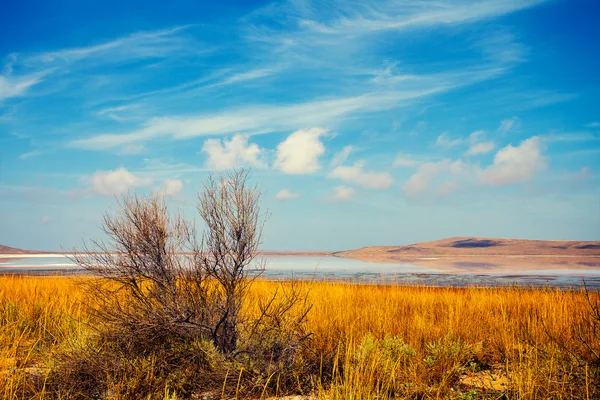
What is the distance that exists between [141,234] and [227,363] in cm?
230

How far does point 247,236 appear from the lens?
6.31 meters

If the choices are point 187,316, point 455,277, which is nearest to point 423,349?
point 187,316

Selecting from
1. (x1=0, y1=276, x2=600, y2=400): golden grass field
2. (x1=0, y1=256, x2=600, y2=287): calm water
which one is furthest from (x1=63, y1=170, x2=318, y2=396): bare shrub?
(x1=0, y1=256, x2=600, y2=287): calm water

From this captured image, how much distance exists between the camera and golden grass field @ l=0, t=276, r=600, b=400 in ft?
16.7

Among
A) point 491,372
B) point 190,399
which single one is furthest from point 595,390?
point 190,399

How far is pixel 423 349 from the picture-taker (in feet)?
23.3

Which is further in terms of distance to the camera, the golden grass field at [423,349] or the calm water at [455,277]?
the calm water at [455,277]

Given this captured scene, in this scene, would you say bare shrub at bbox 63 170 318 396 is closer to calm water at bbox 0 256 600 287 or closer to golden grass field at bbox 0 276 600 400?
golden grass field at bbox 0 276 600 400

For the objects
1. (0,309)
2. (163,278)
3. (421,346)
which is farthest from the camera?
(0,309)

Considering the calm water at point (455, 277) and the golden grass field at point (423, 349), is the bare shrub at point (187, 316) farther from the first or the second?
the calm water at point (455, 277)

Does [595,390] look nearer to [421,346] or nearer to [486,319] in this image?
[421,346]

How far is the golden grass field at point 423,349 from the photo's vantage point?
5102mm

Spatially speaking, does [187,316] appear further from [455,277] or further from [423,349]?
[455,277]

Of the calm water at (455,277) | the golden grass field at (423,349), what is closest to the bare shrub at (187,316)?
the golden grass field at (423,349)
